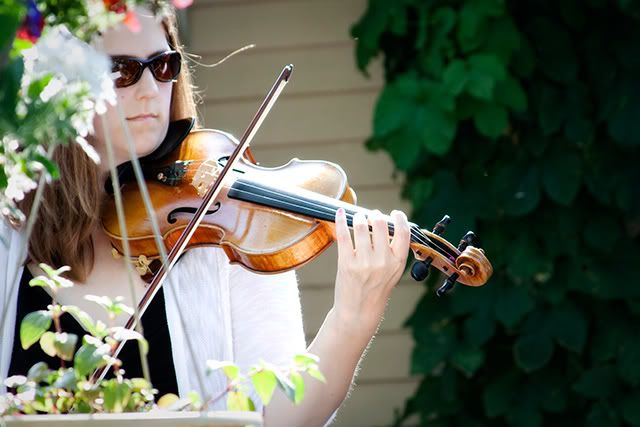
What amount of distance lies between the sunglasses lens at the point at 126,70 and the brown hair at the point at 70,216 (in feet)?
0.41

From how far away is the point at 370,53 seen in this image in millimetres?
3535

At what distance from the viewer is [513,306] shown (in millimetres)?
3275

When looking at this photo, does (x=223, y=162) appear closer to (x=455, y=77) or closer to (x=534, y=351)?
(x=455, y=77)

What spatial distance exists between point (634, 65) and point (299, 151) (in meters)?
1.28

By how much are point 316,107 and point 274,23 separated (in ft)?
1.16

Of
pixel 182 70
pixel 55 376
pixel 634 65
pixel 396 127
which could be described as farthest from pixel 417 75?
pixel 55 376

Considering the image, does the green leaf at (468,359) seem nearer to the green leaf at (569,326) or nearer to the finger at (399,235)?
the green leaf at (569,326)

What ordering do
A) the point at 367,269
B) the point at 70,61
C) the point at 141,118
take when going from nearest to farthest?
the point at 70,61
the point at 367,269
the point at 141,118

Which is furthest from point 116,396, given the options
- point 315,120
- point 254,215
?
point 315,120

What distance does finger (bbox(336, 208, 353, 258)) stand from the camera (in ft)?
5.75

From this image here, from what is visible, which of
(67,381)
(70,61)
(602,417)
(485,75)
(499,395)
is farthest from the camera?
(499,395)

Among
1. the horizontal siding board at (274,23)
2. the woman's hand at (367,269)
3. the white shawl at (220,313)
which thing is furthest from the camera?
the horizontal siding board at (274,23)

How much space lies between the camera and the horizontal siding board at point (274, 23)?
13.3 ft

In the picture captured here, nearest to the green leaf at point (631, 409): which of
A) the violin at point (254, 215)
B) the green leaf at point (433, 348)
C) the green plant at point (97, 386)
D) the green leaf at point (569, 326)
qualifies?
the green leaf at point (569, 326)
